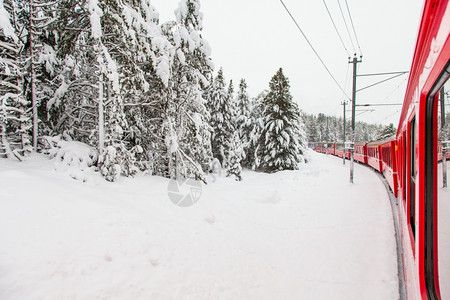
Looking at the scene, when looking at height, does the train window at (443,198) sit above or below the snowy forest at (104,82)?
below

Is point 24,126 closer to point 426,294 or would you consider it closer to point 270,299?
point 270,299

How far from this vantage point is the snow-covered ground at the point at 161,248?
347 centimetres

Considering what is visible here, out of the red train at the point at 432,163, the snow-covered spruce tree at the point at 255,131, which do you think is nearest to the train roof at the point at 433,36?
the red train at the point at 432,163

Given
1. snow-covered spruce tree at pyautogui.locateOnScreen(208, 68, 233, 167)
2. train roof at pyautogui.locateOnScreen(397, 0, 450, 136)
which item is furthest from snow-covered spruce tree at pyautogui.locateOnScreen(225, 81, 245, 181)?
train roof at pyautogui.locateOnScreen(397, 0, 450, 136)

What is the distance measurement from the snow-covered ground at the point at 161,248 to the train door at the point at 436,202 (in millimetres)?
2635

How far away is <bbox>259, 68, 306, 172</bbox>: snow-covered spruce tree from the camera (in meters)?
24.2

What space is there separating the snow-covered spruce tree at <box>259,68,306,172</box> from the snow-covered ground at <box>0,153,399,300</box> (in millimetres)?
16476

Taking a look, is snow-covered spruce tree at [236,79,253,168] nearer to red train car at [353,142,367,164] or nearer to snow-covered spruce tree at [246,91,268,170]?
snow-covered spruce tree at [246,91,268,170]

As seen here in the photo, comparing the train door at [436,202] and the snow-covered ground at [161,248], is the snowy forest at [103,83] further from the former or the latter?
the train door at [436,202]

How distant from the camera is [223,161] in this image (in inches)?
1037

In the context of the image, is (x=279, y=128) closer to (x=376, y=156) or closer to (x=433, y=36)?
(x=376, y=156)

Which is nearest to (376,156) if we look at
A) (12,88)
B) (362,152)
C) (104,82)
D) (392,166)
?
(362,152)

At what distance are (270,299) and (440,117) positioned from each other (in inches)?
145

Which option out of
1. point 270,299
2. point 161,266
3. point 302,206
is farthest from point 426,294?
point 302,206
